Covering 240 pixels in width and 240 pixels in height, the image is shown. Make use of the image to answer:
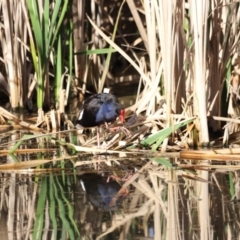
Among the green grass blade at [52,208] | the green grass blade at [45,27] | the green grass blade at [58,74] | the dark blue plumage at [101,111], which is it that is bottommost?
the green grass blade at [52,208]

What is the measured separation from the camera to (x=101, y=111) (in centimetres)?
563

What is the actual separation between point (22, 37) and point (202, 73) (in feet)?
7.31

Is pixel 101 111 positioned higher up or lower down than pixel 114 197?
higher up

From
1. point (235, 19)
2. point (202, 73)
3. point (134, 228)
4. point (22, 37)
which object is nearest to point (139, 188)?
point (134, 228)

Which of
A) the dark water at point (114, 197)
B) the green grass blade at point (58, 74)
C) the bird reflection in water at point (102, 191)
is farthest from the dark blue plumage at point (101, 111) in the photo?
the bird reflection in water at point (102, 191)

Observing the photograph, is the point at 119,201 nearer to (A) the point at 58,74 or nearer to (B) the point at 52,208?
(B) the point at 52,208

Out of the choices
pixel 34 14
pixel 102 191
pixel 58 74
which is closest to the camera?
pixel 102 191

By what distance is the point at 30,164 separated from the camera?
4812mm

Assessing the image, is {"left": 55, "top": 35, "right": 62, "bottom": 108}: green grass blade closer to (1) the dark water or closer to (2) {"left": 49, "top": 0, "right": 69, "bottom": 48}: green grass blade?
(2) {"left": 49, "top": 0, "right": 69, "bottom": 48}: green grass blade

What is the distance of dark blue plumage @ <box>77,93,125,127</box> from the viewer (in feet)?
18.5

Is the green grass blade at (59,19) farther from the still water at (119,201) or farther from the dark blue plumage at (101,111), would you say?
the still water at (119,201)

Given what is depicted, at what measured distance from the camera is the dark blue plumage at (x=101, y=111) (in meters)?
5.64

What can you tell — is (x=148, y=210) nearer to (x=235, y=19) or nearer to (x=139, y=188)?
(x=139, y=188)

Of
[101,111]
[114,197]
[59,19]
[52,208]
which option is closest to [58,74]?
[59,19]
